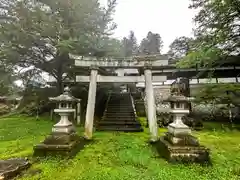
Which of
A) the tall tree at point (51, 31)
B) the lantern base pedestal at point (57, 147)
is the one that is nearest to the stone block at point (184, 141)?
the lantern base pedestal at point (57, 147)

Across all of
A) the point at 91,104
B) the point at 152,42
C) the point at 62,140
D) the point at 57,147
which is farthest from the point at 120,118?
the point at 152,42

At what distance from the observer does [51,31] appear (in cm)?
966

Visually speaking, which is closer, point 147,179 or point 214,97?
point 147,179

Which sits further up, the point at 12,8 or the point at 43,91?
the point at 12,8

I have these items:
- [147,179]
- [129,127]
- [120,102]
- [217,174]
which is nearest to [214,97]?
[129,127]

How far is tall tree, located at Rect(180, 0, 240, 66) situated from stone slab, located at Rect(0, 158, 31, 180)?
893 centimetres

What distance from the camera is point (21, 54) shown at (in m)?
10.4

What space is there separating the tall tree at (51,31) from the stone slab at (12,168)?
21.1 feet

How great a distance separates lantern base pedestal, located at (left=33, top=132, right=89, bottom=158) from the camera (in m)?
4.89

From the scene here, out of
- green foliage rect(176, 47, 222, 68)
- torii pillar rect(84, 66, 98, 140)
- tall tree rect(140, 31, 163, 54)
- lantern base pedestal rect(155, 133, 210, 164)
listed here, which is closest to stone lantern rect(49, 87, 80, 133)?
torii pillar rect(84, 66, 98, 140)

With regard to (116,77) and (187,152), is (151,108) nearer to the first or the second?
(116,77)

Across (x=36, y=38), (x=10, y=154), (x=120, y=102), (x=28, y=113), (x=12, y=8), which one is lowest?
(x=10, y=154)

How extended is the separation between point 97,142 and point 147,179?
3639 millimetres

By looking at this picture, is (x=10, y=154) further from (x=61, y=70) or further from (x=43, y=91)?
(x=43, y=91)
